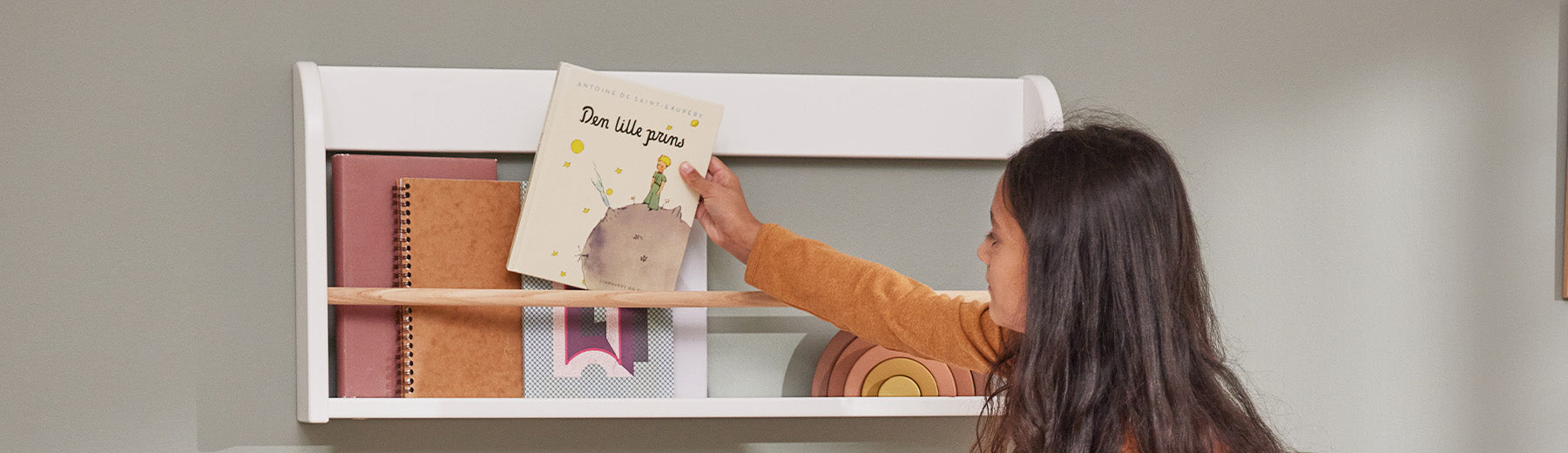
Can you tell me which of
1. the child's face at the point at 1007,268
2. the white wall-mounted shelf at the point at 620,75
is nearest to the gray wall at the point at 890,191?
the white wall-mounted shelf at the point at 620,75

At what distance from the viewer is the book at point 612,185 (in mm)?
1052

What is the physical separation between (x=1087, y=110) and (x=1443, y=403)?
51cm

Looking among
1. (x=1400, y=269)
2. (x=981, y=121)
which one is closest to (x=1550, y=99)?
(x=1400, y=269)

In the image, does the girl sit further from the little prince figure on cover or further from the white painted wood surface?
the little prince figure on cover

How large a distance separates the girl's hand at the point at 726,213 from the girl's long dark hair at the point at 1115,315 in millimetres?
323

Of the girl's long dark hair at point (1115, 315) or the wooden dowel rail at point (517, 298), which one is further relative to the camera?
the wooden dowel rail at point (517, 298)

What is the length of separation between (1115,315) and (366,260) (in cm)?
66

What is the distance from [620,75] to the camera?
115 centimetres

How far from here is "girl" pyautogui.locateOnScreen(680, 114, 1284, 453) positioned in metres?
0.84

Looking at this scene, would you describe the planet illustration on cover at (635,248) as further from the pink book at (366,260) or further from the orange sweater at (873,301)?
the pink book at (366,260)

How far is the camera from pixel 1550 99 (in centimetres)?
129

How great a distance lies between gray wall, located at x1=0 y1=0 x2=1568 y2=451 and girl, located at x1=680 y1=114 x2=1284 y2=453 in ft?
1.10

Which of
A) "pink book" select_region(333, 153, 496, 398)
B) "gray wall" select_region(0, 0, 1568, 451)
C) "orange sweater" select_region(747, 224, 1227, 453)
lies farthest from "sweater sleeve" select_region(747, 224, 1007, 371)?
"pink book" select_region(333, 153, 496, 398)

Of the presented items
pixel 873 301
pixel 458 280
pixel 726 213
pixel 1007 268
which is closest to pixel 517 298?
pixel 458 280
